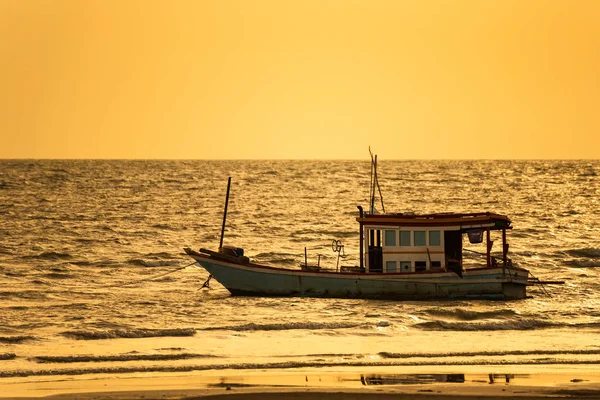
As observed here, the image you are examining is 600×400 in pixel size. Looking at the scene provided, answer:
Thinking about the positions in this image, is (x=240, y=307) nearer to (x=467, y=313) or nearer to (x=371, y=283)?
(x=371, y=283)

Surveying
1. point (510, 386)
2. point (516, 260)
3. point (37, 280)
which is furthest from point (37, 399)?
point (516, 260)

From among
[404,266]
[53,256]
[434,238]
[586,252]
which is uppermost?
[434,238]

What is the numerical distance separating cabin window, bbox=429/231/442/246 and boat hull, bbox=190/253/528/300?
39.1 inches

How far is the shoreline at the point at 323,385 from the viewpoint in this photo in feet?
79.7

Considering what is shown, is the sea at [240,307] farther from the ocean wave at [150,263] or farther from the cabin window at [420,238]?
the cabin window at [420,238]

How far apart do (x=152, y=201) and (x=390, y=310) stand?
78468 millimetres

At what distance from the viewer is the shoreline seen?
24.3m

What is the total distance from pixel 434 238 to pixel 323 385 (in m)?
17.1

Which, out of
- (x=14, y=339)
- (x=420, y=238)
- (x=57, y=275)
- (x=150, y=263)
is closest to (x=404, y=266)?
(x=420, y=238)

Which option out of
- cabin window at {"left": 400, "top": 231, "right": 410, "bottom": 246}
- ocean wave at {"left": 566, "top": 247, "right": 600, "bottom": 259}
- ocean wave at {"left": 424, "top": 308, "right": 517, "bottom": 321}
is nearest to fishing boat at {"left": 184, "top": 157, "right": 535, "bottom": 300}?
cabin window at {"left": 400, "top": 231, "right": 410, "bottom": 246}

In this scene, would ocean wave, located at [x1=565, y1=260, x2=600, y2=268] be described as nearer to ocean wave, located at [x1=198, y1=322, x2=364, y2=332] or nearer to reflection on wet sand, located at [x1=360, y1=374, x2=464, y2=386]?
ocean wave, located at [x1=198, y1=322, x2=364, y2=332]

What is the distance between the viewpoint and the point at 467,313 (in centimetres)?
3912

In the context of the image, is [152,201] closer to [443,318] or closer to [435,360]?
[443,318]

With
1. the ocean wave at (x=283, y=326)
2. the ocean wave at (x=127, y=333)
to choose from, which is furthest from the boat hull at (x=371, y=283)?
the ocean wave at (x=127, y=333)
